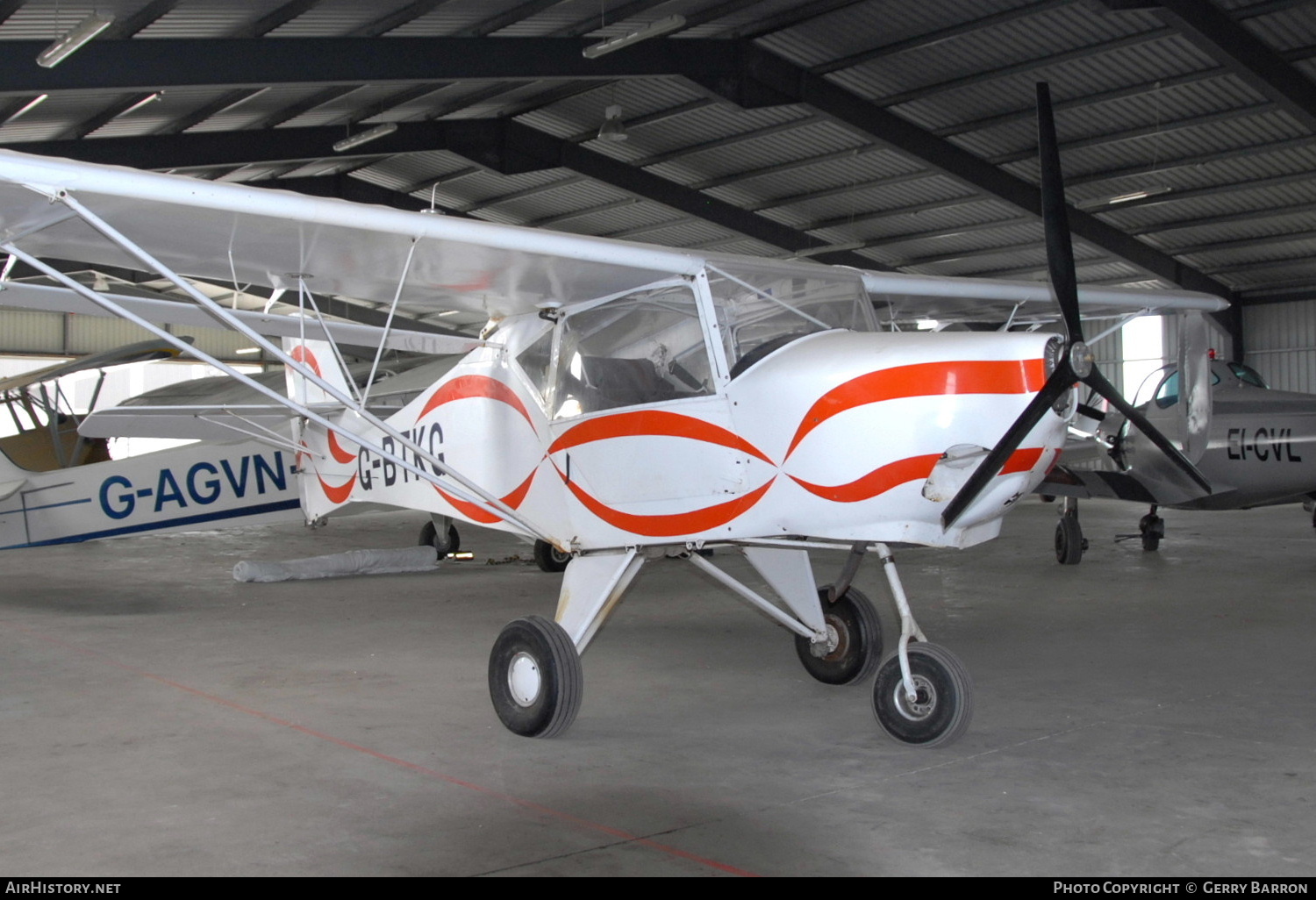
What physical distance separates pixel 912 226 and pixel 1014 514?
749 cm

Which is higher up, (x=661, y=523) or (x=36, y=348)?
(x=36, y=348)

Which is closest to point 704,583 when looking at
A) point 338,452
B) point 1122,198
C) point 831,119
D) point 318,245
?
point 338,452

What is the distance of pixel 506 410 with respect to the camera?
600 centimetres

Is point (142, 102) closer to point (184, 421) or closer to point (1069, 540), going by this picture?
point (184, 421)

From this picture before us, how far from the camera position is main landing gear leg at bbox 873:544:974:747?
4664 mm

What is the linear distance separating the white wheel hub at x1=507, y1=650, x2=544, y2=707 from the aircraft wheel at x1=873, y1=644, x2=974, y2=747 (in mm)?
1519

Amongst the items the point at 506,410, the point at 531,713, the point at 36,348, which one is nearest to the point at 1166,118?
the point at 506,410

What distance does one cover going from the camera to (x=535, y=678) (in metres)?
5.11

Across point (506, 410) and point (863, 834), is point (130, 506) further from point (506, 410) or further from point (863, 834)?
point (863, 834)

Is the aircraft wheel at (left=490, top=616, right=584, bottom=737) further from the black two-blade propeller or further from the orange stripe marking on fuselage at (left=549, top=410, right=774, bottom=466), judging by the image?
the black two-blade propeller

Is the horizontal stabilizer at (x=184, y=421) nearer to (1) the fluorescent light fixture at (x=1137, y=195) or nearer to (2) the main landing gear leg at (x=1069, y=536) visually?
(2) the main landing gear leg at (x=1069, y=536)

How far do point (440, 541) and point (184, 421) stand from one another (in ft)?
12.2

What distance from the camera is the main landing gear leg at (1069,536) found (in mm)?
11617

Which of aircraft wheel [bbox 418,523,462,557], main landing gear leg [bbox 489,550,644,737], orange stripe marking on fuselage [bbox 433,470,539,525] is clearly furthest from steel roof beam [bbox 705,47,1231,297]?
main landing gear leg [bbox 489,550,644,737]
